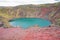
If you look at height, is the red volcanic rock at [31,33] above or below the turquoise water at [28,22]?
below

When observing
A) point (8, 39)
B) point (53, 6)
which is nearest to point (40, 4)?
point (53, 6)

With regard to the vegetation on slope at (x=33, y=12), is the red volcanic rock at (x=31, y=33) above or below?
below

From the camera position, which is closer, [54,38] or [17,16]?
[54,38]

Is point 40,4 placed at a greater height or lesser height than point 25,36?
greater

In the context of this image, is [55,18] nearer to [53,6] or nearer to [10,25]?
[53,6]

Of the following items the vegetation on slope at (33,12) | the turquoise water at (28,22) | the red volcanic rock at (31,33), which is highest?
the vegetation on slope at (33,12)
